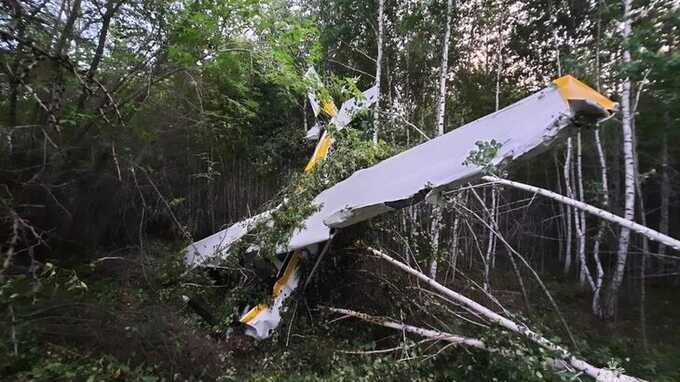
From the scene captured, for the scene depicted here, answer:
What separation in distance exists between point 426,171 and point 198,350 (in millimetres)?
2300

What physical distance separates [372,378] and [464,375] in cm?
80

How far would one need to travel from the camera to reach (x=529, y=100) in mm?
2512

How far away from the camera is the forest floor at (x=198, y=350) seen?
265 cm

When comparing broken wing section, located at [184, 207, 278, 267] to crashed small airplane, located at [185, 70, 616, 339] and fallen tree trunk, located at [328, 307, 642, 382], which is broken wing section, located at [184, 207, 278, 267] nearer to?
crashed small airplane, located at [185, 70, 616, 339]

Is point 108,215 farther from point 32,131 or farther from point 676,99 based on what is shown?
point 676,99

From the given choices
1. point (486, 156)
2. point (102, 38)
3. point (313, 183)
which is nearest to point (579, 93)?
point (486, 156)

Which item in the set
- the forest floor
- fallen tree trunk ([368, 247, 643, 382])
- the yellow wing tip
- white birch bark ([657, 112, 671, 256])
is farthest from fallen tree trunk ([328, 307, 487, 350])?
white birch bark ([657, 112, 671, 256])

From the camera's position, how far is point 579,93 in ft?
7.36

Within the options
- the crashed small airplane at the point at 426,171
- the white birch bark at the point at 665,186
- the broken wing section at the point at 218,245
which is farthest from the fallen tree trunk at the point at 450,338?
the white birch bark at the point at 665,186

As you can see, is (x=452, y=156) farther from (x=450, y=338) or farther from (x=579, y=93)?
(x=450, y=338)

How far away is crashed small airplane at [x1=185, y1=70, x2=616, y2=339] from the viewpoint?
2.28m

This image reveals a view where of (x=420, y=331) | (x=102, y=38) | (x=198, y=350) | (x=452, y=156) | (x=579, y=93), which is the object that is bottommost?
(x=420, y=331)

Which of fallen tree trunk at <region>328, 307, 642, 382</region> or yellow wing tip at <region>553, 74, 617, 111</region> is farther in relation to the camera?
fallen tree trunk at <region>328, 307, 642, 382</region>

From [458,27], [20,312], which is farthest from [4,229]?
[458,27]
